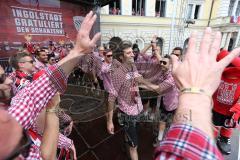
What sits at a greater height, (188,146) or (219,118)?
(188,146)

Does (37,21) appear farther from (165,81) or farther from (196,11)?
(196,11)

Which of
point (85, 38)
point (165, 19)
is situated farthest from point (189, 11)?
point (85, 38)

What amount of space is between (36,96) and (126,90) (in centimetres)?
118

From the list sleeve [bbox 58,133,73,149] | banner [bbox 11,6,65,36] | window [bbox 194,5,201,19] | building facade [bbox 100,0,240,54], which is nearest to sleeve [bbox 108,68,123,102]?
sleeve [bbox 58,133,73,149]

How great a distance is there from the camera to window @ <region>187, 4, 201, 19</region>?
683 inches

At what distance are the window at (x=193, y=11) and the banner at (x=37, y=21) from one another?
11673 millimetres

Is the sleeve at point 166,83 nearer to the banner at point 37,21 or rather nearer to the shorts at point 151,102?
the shorts at point 151,102

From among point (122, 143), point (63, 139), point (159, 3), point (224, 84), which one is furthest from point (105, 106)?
point (159, 3)

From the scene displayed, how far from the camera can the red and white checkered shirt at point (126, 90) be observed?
1907 millimetres

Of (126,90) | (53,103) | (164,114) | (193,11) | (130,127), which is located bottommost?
(164,114)

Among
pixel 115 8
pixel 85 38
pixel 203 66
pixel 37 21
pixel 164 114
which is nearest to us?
pixel 203 66

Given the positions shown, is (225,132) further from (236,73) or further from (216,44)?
(216,44)

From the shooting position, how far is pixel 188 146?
17.8 inches

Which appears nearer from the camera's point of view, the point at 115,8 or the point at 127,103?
the point at 127,103
